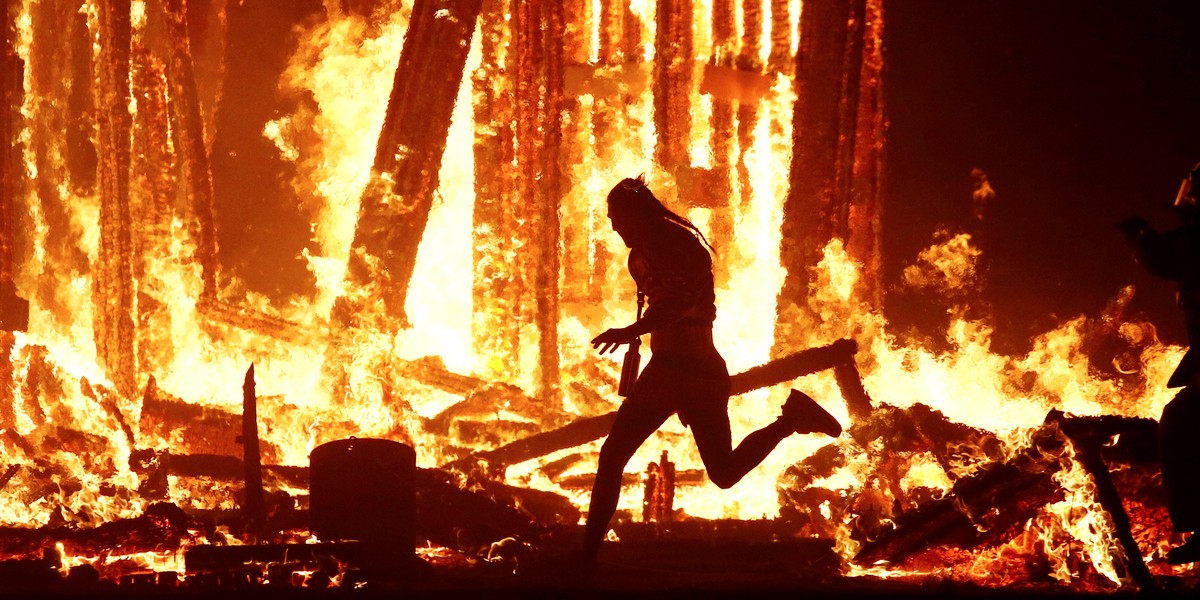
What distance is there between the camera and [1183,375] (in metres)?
4.75

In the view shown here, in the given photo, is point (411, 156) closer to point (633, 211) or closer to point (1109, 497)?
point (633, 211)

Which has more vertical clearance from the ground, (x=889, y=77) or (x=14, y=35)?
(x=14, y=35)

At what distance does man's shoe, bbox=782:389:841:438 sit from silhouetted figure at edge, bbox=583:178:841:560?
27 centimetres

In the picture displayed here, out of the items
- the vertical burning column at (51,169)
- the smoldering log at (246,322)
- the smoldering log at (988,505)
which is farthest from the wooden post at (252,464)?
the vertical burning column at (51,169)

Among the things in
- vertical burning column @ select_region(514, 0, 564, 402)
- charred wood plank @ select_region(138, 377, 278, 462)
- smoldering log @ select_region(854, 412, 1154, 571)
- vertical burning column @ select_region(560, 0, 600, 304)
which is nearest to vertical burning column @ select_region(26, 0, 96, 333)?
charred wood plank @ select_region(138, 377, 278, 462)

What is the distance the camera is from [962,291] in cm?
966

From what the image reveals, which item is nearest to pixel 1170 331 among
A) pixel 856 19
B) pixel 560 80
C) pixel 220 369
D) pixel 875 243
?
pixel 875 243

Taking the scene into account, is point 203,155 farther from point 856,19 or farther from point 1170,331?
point 1170,331

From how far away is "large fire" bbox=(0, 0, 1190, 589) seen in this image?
30.2 feet

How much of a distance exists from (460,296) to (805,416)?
5290 millimetres

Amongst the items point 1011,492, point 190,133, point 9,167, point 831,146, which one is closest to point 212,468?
point 190,133

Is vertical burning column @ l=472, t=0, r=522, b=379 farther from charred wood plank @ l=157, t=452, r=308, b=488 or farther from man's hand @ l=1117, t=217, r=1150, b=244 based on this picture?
man's hand @ l=1117, t=217, r=1150, b=244

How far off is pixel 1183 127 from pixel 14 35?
465 inches

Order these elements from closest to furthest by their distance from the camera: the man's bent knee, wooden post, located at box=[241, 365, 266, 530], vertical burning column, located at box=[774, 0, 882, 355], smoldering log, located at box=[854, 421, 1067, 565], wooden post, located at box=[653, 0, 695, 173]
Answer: the man's bent knee, smoldering log, located at box=[854, 421, 1067, 565], wooden post, located at box=[241, 365, 266, 530], vertical burning column, located at box=[774, 0, 882, 355], wooden post, located at box=[653, 0, 695, 173]
